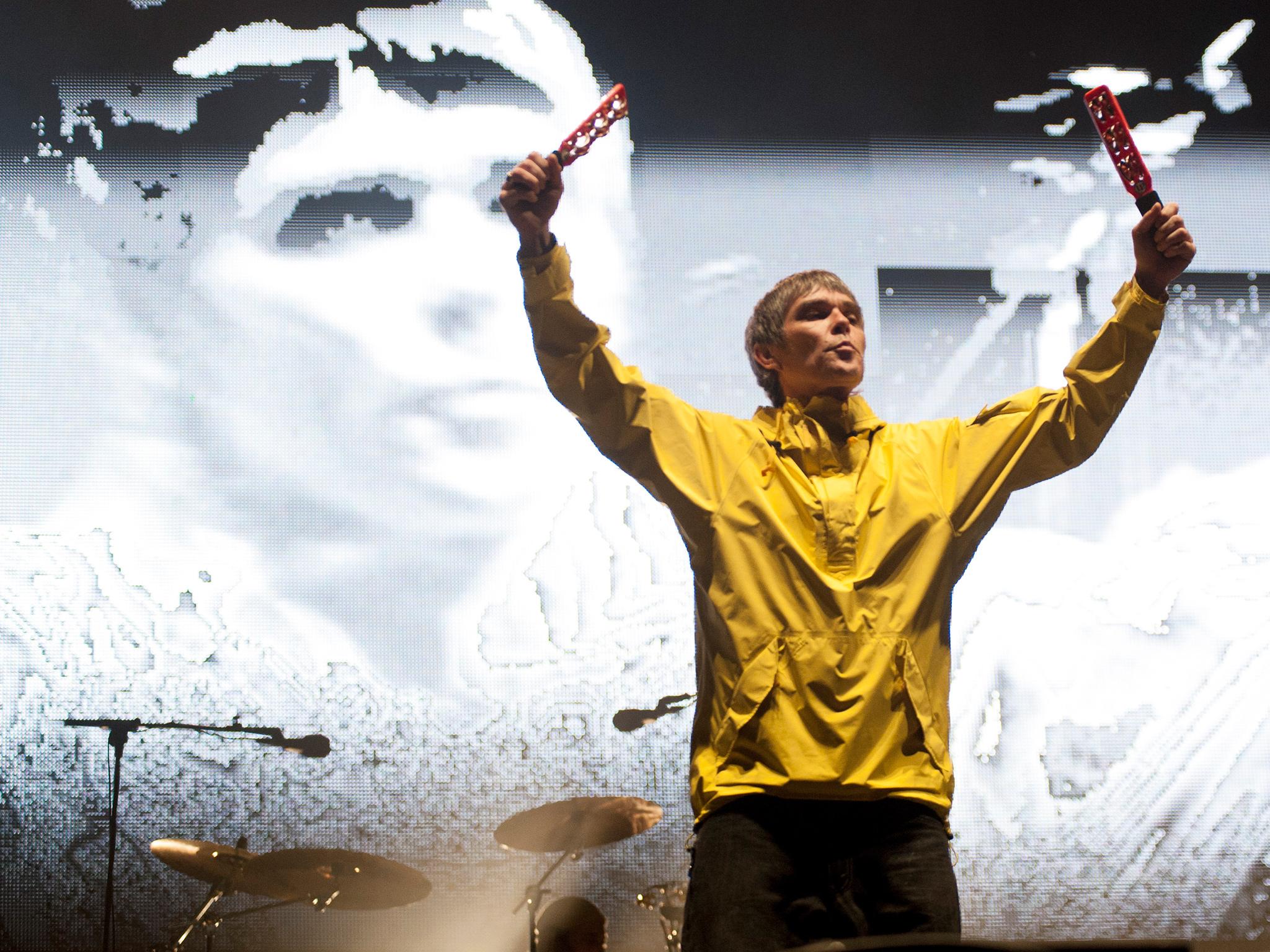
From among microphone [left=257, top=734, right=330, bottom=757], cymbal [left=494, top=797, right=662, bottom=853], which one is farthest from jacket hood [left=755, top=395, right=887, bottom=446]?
microphone [left=257, top=734, right=330, bottom=757]

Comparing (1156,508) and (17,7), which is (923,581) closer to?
(1156,508)

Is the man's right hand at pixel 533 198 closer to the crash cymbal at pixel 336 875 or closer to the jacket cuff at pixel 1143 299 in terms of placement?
the jacket cuff at pixel 1143 299

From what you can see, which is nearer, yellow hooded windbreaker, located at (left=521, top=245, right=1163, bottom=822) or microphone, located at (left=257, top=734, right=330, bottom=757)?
yellow hooded windbreaker, located at (left=521, top=245, right=1163, bottom=822)

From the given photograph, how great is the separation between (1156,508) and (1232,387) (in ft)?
1.39

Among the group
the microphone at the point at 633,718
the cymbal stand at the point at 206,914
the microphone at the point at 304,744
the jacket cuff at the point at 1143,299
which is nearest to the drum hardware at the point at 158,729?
the microphone at the point at 304,744

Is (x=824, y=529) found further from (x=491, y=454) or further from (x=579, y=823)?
(x=491, y=454)

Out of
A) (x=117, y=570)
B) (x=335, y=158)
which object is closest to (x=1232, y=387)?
(x=335, y=158)

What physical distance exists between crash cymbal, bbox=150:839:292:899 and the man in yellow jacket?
151 centimetres

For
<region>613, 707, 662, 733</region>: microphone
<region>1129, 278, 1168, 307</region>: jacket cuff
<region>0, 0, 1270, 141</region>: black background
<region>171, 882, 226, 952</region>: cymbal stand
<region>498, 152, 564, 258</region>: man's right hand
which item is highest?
<region>0, 0, 1270, 141</region>: black background

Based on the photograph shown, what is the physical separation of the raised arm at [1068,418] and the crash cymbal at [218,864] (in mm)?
1852

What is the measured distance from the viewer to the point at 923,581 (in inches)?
62.4

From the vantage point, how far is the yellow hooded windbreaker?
1473 millimetres

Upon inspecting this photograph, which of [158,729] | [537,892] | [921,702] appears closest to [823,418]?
[921,702]

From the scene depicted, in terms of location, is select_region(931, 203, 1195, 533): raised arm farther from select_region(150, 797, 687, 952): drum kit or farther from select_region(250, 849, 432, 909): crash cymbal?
select_region(250, 849, 432, 909): crash cymbal
